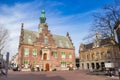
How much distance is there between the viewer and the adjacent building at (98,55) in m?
41.4

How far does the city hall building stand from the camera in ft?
126

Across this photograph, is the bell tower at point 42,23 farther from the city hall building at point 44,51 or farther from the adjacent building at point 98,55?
the adjacent building at point 98,55

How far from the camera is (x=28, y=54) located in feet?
127

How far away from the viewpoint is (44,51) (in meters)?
42.0

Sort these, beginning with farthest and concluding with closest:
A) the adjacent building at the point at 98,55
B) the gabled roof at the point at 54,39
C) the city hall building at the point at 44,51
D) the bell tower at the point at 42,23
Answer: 1. the bell tower at the point at 42,23
2. the adjacent building at the point at 98,55
3. the gabled roof at the point at 54,39
4. the city hall building at the point at 44,51

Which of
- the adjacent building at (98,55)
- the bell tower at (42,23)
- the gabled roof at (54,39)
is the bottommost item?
the adjacent building at (98,55)

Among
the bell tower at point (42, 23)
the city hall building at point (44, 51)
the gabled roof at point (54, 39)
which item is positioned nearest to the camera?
the city hall building at point (44, 51)

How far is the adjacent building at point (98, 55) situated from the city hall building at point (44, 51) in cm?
800

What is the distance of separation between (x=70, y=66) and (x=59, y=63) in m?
4.92

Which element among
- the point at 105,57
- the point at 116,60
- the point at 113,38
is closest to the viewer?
the point at 113,38

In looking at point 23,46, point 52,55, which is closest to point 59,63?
point 52,55

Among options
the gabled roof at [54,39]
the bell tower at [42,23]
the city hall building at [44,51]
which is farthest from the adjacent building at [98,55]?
the bell tower at [42,23]

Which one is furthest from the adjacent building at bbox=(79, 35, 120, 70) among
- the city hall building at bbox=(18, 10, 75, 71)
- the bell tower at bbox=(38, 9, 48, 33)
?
the bell tower at bbox=(38, 9, 48, 33)

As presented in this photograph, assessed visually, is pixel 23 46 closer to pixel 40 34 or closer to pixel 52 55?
pixel 40 34
